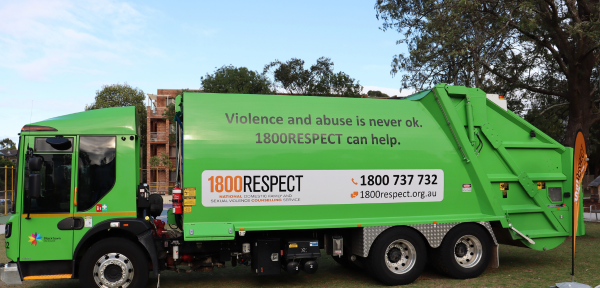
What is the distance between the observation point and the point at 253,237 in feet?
23.7

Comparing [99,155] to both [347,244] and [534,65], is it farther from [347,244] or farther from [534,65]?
[534,65]

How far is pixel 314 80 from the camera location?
36.4 metres

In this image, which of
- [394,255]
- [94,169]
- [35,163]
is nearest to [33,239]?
[35,163]

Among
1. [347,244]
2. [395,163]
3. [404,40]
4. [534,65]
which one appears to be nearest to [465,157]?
[395,163]

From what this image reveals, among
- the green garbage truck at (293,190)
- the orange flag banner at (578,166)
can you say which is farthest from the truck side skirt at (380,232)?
the orange flag banner at (578,166)

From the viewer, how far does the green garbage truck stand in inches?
254

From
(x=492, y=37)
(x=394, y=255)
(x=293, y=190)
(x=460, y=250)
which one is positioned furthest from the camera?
(x=492, y=37)

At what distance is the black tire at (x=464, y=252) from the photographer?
7.77m

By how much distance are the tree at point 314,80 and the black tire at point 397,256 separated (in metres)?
27.5

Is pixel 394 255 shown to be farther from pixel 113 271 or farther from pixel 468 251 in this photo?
pixel 113 271

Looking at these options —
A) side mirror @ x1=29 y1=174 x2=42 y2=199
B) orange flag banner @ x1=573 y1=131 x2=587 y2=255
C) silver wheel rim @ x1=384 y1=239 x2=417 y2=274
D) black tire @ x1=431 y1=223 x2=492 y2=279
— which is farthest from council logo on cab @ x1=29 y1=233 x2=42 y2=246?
orange flag banner @ x1=573 y1=131 x2=587 y2=255

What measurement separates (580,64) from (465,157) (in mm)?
9868

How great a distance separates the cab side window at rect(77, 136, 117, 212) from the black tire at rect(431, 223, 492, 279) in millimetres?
5579

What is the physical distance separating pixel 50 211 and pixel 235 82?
97.9 ft
